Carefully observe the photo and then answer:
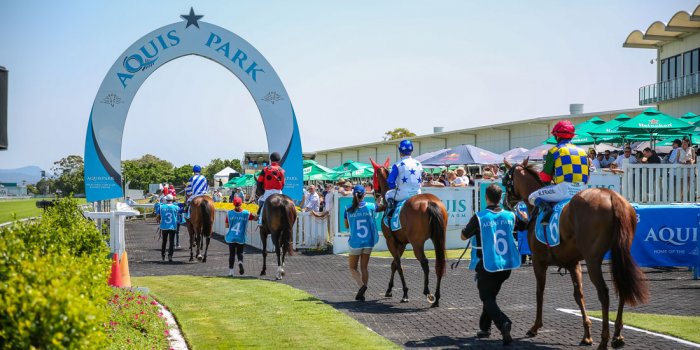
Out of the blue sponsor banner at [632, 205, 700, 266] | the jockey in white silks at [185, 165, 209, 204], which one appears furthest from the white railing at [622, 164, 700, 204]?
the jockey in white silks at [185, 165, 209, 204]

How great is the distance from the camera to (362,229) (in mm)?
11023

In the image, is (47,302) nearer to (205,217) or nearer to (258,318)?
(258,318)

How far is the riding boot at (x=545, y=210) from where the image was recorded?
805cm

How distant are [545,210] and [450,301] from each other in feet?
10.2

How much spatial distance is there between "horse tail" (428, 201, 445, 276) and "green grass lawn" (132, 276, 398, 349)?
1559 mm

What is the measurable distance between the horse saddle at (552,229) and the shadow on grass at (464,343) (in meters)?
1.11

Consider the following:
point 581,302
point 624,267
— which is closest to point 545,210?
point 581,302

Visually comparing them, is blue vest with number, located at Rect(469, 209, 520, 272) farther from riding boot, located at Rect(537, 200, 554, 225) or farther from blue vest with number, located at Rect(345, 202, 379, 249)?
blue vest with number, located at Rect(345, 202, 379, 249)

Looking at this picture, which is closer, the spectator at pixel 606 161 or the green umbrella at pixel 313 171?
the spectator at pixel 606 161

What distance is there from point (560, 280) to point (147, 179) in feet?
236

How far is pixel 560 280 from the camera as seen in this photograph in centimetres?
1338

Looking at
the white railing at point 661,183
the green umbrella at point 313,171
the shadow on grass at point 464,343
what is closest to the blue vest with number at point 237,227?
the shadow on grass at point 464,343

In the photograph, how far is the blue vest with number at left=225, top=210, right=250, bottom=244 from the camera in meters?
14.6

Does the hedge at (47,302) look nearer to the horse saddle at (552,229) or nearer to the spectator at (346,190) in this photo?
the horse saddle at (552,229)
